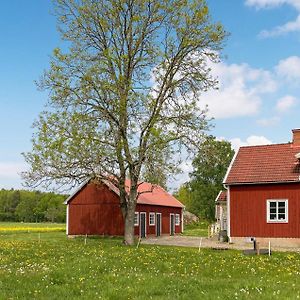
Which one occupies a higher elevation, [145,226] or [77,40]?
[77,40]

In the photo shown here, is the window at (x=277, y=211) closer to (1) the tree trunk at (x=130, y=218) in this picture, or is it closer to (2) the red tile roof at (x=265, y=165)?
(2) the red tile roof at (x=265, y=165)

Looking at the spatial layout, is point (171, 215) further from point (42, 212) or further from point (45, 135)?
point (42, 212)

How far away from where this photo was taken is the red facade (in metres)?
45.3

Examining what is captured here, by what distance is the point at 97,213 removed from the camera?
46500 millimetres

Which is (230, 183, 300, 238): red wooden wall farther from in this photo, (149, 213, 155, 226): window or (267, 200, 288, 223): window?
(149, 213, 155, 226): window

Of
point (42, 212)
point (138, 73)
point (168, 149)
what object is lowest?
point (42, 212)

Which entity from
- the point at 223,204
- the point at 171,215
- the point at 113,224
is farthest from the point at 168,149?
the point at 171,215

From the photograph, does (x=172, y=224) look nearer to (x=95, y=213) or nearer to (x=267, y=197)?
(x=95, y=213)

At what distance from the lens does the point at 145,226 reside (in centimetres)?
4775

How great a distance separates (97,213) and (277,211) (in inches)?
765

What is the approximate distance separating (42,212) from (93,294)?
119m

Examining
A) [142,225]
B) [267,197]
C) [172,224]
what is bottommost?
[172,224]

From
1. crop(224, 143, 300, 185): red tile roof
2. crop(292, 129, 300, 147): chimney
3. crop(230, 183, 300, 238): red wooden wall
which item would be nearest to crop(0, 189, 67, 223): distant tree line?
crop(224, 143, 300, 185): red tile roof

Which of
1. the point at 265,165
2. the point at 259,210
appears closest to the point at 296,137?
the point at 265,165
